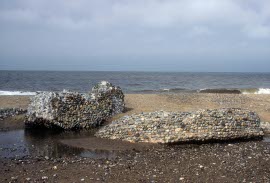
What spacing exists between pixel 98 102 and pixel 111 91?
4.90 feet

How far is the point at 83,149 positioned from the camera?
466 inches

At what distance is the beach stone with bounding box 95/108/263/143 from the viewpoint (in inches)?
501

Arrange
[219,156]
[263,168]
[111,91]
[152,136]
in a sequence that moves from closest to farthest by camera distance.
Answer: [263,168]
[219,156]
[152,136]
[111,91]

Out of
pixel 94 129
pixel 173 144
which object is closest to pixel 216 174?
pixel 173 144

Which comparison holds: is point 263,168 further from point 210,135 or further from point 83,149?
point 83,149

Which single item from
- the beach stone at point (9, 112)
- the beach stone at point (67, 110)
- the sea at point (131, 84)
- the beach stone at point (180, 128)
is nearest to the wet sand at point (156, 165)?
the beach stone at point (180, 128)

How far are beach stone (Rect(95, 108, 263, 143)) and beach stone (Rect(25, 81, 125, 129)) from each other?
174 cm

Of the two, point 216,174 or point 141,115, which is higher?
point 141,115

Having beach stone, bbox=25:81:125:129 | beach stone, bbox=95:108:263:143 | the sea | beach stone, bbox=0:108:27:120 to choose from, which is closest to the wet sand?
beach stone, bbox=95:108:263:143

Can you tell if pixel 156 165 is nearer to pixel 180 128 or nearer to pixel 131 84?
pixel 180 128

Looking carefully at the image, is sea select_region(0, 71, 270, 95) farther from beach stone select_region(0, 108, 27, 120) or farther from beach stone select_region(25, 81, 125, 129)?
beach stone select_region(25, 81, 125, 129)

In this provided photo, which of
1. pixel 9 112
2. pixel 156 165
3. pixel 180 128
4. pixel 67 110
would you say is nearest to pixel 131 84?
pixel 9 112

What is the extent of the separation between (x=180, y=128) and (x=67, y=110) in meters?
5.17

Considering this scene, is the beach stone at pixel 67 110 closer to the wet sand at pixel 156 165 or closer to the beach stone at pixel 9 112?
the wet sand at pixel 156 165
